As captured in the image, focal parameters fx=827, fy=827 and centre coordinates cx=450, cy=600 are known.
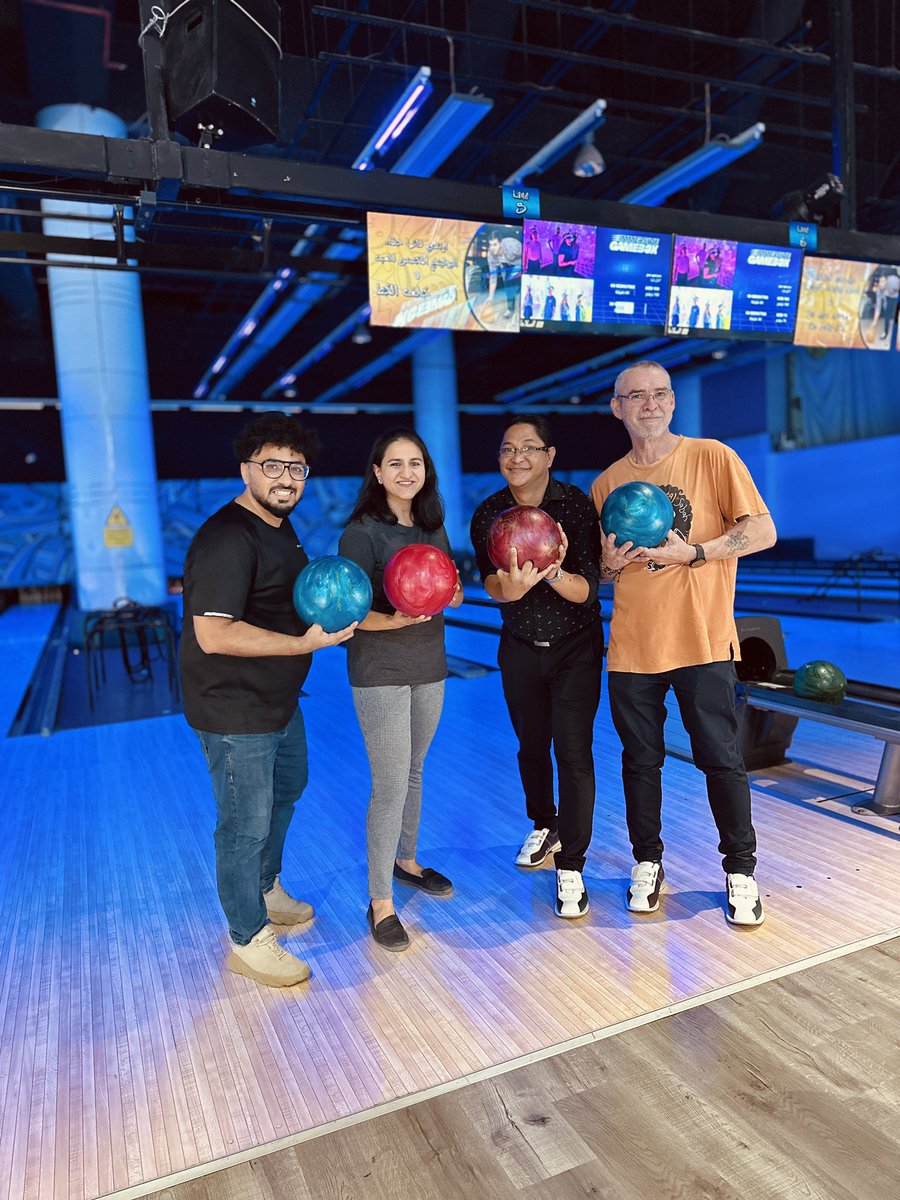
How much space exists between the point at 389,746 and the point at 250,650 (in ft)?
1.55

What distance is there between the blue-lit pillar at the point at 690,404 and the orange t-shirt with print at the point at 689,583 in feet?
48.5

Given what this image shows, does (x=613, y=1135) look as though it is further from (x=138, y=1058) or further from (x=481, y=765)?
(x=481, y=765)

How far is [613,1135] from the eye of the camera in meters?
1.49

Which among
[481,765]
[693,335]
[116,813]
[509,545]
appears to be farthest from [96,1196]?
[693,335]

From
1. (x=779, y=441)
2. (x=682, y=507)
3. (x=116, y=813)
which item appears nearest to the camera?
(x=682, y=507)

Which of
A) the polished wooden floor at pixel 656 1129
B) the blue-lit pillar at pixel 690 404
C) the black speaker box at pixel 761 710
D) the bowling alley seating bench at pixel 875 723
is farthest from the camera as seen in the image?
the blue-lit pillar at pixel 690 404

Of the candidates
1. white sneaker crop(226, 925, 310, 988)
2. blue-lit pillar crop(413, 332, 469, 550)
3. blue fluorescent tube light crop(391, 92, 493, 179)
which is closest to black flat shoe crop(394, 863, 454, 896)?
white sneaker crop(226, 925, 310, 988)

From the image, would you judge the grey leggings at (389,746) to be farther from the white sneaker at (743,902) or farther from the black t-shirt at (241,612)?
the white sneaker at (743,902)

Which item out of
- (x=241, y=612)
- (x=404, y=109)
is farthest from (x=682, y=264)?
(x=241, y=612)

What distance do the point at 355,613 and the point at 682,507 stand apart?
920 mm

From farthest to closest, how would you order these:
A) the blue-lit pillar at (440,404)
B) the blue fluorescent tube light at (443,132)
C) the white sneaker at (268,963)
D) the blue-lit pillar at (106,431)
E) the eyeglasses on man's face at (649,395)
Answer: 1. the blue-lit pillar at (440,404)
2. the blue-lit pillar at (106,431)
3. the blue fluorescent tube light at (443,132)
4. the eyeglasses on man's face at (649,395)
5. the white sneaker at (268,963)

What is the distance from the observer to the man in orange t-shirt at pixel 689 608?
215 cm

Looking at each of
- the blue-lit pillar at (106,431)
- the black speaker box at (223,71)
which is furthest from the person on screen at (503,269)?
the blue-lit pillar at (106,431)

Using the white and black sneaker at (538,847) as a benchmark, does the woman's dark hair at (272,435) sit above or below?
above
